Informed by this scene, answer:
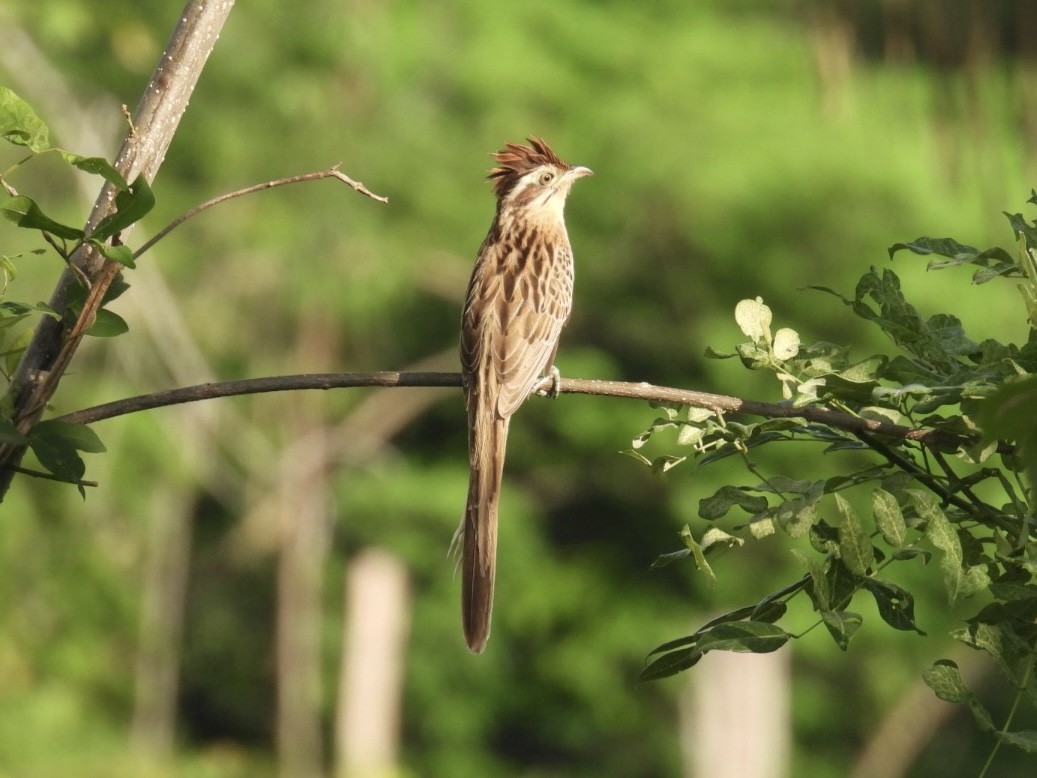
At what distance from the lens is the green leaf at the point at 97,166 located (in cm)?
223

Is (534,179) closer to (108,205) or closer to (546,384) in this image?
(546,384)

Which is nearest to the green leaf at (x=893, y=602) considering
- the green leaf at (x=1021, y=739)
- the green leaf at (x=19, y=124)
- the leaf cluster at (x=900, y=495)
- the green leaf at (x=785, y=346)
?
the leaf cluster at (x=900, y=495)

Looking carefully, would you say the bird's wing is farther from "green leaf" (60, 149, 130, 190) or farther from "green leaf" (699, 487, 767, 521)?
"green leaf" (60, 149, 130, 190)

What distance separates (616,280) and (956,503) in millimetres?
18547

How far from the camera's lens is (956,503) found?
249 centimetres

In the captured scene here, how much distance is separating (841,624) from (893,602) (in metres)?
0.19

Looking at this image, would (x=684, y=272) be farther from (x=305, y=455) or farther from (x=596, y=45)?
(x=305, y=455)

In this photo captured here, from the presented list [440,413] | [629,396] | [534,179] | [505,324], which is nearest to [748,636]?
[629,396]

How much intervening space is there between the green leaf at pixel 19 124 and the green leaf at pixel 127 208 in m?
0.15

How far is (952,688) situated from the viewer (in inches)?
91.7

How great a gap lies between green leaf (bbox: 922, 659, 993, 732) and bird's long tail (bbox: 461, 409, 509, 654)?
3.38ft

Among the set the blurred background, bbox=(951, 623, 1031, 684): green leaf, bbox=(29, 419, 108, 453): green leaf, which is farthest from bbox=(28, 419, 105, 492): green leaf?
the blurred background

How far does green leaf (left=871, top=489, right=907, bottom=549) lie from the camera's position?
2.40 meters

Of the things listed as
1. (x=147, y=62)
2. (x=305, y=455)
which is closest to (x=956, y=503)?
(x=147, y=62)
